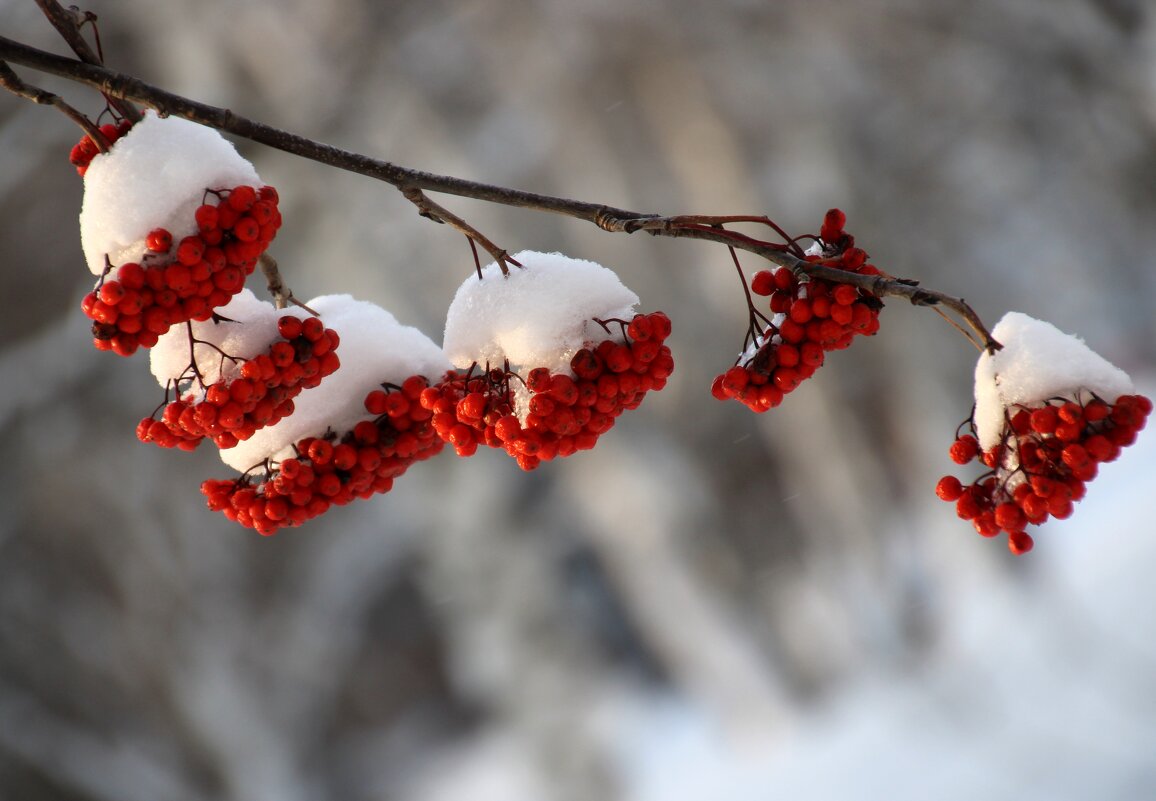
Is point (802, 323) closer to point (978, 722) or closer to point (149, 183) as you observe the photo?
point (149, 183)

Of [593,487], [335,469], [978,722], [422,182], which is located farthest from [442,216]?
[978,722]

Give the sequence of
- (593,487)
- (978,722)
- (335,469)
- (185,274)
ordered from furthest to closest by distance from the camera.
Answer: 1. (978,722)
2. (593,487)
3. (335,469)
4. (185,274)

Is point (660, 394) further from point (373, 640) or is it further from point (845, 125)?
point (373, 640)

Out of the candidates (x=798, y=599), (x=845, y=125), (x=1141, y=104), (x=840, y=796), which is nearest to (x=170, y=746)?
(x=840, y=796)

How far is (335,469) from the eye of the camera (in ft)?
4.28

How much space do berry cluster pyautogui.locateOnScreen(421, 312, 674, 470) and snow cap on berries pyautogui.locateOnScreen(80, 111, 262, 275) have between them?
1.35 feet

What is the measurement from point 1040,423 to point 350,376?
0.98 meters

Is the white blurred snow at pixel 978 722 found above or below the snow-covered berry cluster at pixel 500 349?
above

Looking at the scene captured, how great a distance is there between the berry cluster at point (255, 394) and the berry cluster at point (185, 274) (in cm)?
10

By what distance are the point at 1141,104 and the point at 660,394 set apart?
323 cm

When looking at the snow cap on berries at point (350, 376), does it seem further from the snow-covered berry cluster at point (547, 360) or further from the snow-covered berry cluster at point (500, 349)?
the snow-covered berry cluster at point (547, 360)

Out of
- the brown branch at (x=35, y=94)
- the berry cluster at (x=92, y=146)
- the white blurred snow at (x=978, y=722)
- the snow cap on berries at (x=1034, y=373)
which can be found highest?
the white blurred snow at (x=978, y=722)

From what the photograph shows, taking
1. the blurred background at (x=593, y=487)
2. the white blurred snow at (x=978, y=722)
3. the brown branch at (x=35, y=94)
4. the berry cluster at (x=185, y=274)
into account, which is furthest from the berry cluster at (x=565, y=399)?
the white blurred snow at (x=978, y=722)

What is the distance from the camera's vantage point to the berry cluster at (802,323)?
3.49 ft
